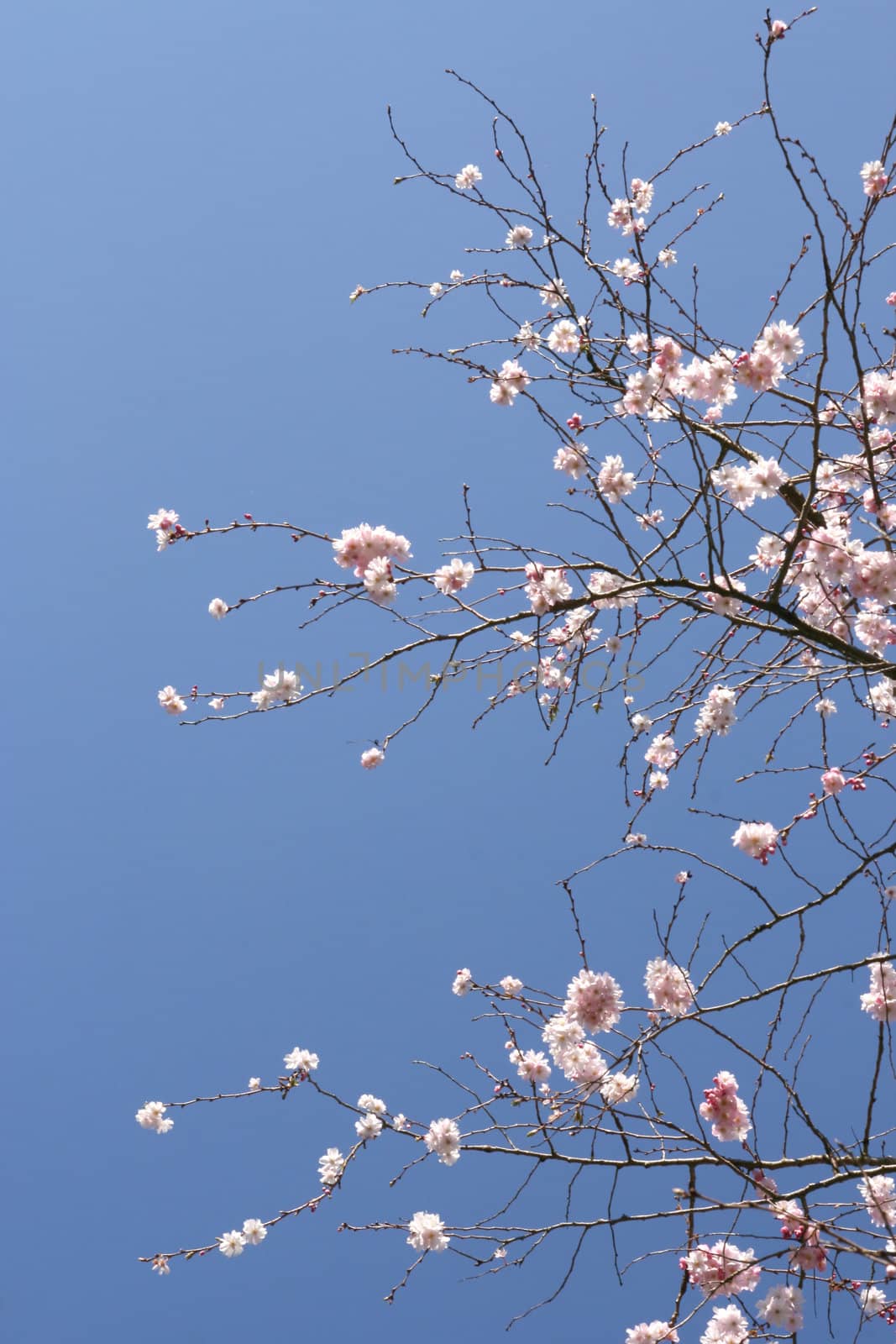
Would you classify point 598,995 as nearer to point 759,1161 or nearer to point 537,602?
point 759,1161

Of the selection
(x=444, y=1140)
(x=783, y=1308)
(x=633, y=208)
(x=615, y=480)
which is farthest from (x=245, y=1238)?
(x=633, y=208)

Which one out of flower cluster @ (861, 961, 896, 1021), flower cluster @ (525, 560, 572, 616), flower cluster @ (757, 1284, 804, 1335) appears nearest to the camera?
flower cluster @ (757, 1284, 804, 1335)

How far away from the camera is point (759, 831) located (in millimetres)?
3484

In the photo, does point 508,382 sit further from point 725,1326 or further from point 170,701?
point 725,1326

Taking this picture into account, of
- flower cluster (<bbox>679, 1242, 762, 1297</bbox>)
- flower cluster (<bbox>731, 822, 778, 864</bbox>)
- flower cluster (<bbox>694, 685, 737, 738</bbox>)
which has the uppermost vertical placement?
flower cluster (<bbox>694, 685, 737, 738</bbox>)

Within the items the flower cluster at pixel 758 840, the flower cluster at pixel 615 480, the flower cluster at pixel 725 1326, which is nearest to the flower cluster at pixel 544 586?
the flower cluster at pixel 615 480

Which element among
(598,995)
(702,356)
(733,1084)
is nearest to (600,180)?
(702,356)

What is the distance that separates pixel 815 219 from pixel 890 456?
145 cm

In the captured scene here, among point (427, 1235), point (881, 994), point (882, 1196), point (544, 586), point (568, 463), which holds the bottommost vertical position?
point (882, 1196)

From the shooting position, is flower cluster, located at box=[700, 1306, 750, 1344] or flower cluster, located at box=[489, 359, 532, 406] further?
flower cluster, located at box=[489, 359, 532, 406]

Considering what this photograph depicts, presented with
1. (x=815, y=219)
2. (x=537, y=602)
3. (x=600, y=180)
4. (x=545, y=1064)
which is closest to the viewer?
(x=815, y=219)

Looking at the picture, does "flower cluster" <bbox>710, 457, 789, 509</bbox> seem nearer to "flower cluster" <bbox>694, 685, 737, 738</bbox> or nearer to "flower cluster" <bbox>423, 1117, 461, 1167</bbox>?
"flower cluster" <bbox>694, 685, 737, 738</bbox>

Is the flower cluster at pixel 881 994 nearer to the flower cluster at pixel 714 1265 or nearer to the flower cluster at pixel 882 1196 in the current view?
the flower cluster at pixel 882 1196

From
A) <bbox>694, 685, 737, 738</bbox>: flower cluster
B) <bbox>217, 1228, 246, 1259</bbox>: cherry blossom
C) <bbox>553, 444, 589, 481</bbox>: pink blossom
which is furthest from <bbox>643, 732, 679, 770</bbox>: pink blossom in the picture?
<bbox>217, 1228, 246, 1259</bbox>: cherry blossom
